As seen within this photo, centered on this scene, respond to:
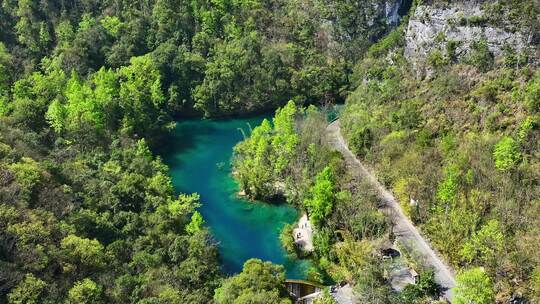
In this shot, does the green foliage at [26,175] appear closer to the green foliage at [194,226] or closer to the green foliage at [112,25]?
the green foliage at [194,226]

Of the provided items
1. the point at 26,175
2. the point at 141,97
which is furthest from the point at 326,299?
the point at 141,97

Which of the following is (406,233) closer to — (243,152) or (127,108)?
(243,152)

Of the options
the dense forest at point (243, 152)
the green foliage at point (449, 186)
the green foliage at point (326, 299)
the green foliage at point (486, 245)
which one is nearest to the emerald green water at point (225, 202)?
the dense forest at point (243, 152)

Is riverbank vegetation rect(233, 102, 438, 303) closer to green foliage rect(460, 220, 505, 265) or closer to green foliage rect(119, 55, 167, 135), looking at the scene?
green foliage rect(460, 220, 505, 265)

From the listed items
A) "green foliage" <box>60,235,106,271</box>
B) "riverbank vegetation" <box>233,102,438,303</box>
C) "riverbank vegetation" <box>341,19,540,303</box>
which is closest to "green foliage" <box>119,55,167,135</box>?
"riverbank vegetation" <box>233,102,438,303</box>

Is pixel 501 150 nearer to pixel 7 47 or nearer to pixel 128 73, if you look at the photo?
pixel 128 73

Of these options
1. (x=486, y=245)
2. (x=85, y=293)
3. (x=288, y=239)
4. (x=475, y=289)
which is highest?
(x=288, y=239)
